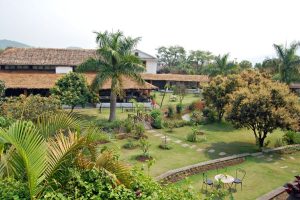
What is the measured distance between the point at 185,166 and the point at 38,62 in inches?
1021

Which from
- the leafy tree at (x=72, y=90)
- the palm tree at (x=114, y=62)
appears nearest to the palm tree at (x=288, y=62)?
the palm tree at (x=114, y=62)

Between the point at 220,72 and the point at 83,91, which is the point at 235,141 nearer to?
the point at 83,91

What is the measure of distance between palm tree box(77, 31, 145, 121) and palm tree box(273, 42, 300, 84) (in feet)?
54.7

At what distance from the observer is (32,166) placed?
14.2 feet

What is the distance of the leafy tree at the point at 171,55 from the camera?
8081 cm

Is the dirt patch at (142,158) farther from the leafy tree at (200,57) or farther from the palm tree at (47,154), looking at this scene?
the leafy tree at (200,57)

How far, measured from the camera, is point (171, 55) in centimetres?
8231

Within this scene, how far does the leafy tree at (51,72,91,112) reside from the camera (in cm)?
2453

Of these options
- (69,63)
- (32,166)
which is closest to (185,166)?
(32,166)

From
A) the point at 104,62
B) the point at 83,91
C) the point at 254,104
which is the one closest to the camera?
the point at 254,104

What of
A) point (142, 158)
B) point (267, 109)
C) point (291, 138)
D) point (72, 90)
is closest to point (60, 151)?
point (142, 158)

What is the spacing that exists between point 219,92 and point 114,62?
386 inches

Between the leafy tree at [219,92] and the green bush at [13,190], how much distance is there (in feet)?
75.1

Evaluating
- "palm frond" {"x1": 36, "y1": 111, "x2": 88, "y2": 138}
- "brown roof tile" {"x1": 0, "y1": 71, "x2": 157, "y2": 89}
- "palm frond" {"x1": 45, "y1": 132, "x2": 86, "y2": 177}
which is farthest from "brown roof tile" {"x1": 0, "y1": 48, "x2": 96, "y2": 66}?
"palm frond" {"x1": 45, "y1": 132, "x2": 86, "y2": 177}
